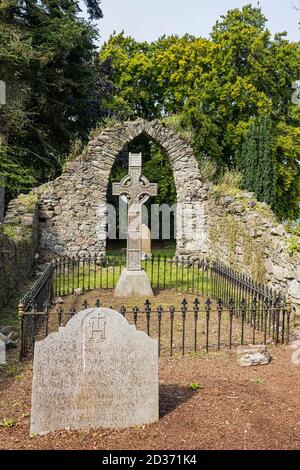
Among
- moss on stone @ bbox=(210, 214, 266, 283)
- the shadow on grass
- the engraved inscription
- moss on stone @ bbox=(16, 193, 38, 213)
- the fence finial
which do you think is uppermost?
moss on stone @ bbox=(16, 193, 38, 213)

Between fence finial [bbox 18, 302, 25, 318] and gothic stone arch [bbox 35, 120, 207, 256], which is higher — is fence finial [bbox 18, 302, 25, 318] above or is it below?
below

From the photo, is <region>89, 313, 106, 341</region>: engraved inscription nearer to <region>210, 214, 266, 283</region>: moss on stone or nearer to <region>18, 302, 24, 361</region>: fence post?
<region>18, 302, 24, 361</region>: fence post

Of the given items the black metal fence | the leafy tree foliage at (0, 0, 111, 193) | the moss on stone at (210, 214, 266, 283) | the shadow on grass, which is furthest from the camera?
the leafy tree foliage at (0, 0, 111, 193)

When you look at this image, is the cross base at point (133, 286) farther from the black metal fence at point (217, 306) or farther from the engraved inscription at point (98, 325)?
the engraved inscription at point (98, 325)

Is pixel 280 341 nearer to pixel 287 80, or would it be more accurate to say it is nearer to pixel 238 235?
pixel 238 235

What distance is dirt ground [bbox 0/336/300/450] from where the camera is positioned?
3.28 metres

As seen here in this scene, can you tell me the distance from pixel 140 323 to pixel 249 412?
3194 mm

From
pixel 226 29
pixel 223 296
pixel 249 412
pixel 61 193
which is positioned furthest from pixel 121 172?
pixel 249 412

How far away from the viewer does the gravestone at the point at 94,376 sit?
3467 mm

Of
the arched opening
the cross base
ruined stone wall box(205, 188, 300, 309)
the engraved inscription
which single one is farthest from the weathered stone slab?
the arched opening

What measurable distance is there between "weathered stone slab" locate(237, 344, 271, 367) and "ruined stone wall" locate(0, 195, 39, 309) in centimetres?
439

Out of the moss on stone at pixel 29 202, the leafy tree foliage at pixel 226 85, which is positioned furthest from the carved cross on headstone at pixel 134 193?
the leafy tree foliage at pixel 226 85

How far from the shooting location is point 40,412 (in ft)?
11.3

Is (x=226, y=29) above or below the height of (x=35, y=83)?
above
